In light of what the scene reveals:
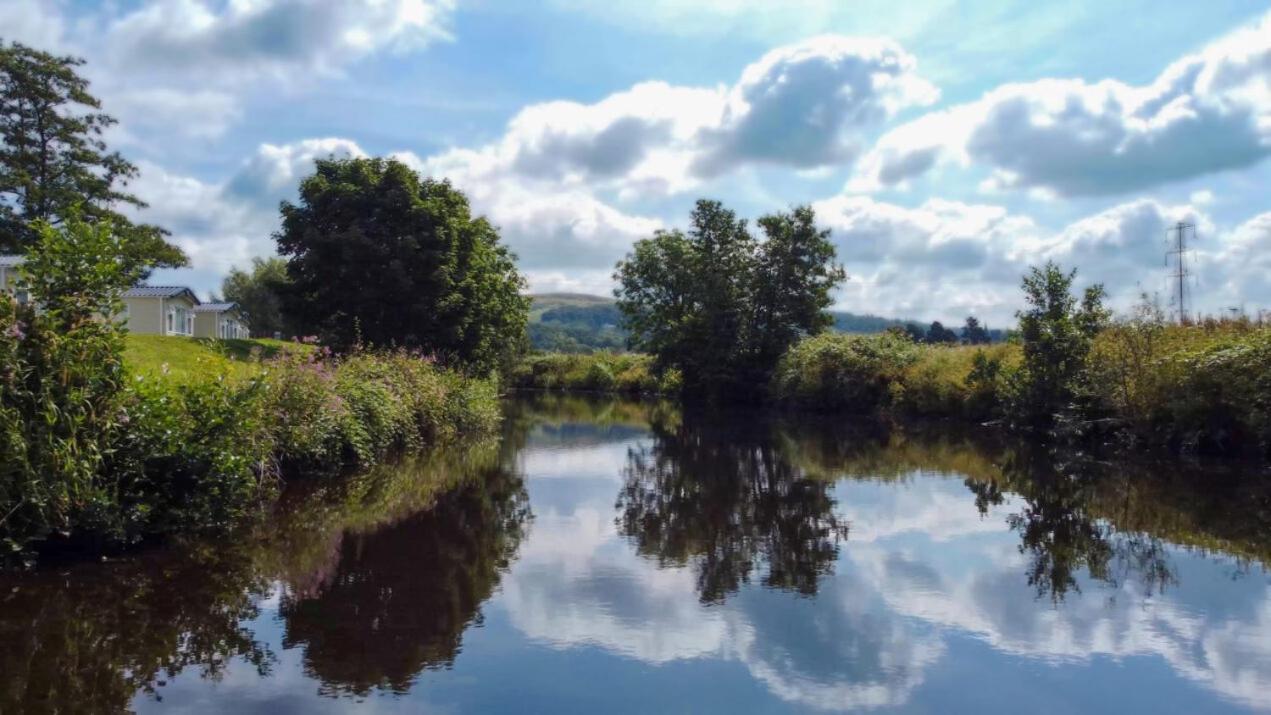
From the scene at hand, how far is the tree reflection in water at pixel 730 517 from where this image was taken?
9.18m

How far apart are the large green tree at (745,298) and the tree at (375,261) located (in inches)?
752

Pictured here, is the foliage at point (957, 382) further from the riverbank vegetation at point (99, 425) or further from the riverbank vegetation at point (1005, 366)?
the riverbank vegetation at point (99, 425)

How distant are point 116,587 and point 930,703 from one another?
22.8 feet

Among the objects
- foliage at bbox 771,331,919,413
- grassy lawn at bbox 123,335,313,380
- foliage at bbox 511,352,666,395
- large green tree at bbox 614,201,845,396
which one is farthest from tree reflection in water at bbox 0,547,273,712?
foliage at bbox 511,352,666,395

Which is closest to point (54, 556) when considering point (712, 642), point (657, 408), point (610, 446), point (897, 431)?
point (712, 642)

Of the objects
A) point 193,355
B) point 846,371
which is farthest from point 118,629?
point 846,371

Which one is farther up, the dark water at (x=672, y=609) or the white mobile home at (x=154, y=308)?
the white mobile home at (x=154, y=308)

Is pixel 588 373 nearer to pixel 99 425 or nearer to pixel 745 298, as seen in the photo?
pixel 745 298

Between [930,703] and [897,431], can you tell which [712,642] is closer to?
[930,703]

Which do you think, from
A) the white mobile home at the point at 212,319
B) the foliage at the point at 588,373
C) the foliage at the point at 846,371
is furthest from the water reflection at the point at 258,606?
the white mobile home at the point at 212,319

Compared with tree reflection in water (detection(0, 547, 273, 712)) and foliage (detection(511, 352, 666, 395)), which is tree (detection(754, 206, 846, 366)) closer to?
foliage (detection(511, 352, 666, 395))

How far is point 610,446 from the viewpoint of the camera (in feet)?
78.6

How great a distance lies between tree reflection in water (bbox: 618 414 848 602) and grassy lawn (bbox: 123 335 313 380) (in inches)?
230

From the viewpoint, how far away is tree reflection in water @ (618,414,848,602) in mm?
9180
